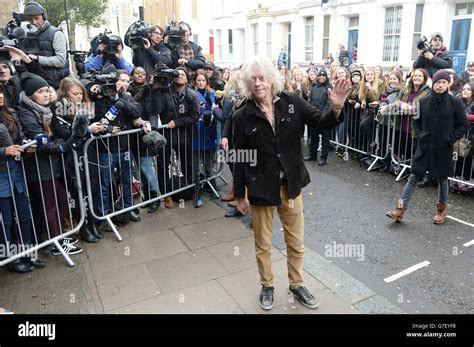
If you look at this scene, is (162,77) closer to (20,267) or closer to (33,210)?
(33,210)

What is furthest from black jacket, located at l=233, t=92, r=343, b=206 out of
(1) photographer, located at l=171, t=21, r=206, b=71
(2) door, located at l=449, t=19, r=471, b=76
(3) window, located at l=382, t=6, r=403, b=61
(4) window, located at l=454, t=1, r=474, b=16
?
(3) window, located at l=382, t=6, r=403, b=61

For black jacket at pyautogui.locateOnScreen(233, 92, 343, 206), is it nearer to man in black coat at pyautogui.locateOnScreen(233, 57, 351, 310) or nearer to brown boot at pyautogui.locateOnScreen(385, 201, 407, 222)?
man in black coat at pyautogui.locateOnScreen(233, 57, 351, 310)

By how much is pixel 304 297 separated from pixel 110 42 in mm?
4752

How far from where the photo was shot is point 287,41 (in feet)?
82.7

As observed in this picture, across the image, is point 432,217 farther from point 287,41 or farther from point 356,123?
point 287,41

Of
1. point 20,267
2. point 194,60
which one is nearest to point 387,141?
point 194,60

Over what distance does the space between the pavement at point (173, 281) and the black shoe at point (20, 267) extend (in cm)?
5

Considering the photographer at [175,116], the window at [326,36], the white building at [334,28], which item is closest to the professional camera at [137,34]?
the photographer at [175,116]

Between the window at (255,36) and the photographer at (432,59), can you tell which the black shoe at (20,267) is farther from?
the window at (255,36)

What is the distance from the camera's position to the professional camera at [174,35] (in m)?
7.29

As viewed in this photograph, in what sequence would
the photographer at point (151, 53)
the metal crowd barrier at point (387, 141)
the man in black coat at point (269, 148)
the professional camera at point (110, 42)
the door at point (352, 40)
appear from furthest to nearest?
the door at point (352, 40) < the photographer at point (151, 53) < the metal crowd barrier at point (387, 141) < the professional camera at point (110, 42) < the man in black coat at point (269, 148)

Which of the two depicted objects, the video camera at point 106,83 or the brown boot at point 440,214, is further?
the brown boot at point 440,214

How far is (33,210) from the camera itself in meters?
4.57

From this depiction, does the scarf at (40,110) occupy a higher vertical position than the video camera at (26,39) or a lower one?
lower
